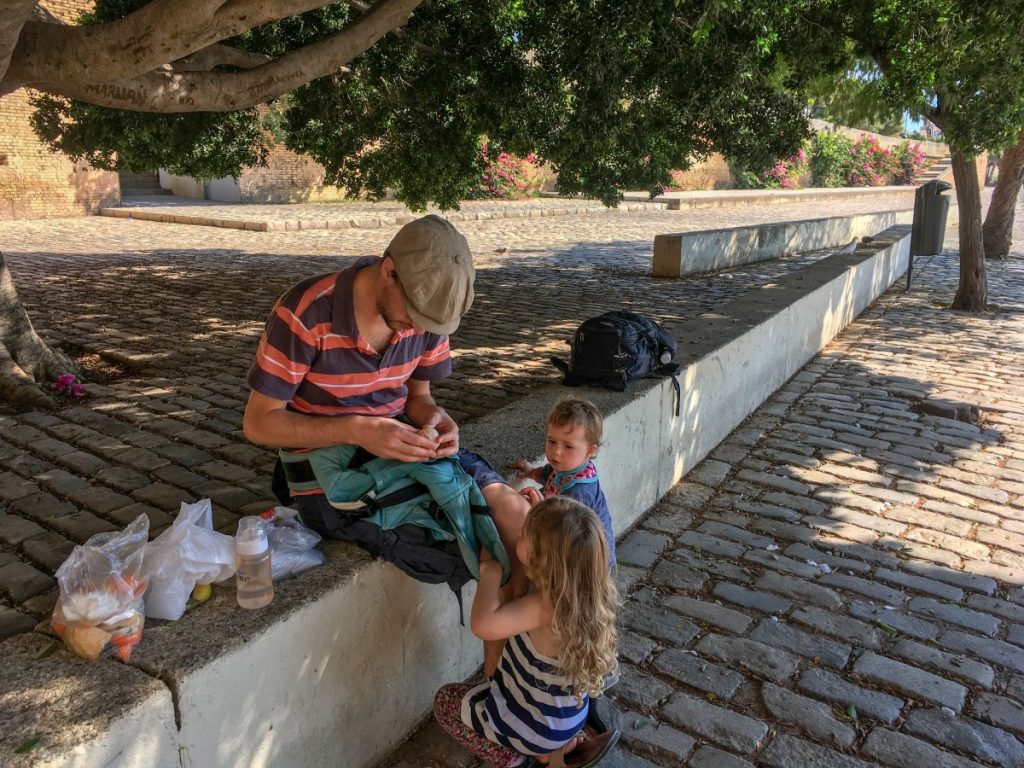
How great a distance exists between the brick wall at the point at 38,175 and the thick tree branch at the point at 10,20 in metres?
16.0

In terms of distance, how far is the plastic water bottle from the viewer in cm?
247

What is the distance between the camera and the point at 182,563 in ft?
8.20

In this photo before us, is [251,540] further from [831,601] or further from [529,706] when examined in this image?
[831,601]

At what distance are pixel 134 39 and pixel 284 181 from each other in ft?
72.5

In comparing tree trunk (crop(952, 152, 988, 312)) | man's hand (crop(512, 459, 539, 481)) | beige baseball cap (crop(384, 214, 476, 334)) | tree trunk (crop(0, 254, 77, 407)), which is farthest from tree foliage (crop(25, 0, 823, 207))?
beige baseball cap (crop(384, 214, 476, 334))

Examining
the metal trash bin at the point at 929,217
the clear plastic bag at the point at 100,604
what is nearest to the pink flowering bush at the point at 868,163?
the metal trash bin at the point at 929,217

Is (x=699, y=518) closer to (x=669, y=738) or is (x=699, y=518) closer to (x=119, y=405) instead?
(x=669, y=738)

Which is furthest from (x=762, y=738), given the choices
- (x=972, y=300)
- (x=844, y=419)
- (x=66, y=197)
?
(x=66, y=197)

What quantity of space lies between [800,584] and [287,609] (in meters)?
2.72

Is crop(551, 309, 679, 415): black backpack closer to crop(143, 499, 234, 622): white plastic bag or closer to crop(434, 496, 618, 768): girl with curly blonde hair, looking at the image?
crop(434, 496, 618, 768): girl with curly blonde hair

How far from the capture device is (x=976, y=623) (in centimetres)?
382

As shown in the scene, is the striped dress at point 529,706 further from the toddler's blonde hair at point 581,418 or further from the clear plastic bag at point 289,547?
the toddler's blonde hair at point 581,418

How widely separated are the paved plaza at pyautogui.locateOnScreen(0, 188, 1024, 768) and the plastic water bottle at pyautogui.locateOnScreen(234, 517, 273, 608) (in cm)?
87

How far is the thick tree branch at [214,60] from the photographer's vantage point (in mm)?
6418
